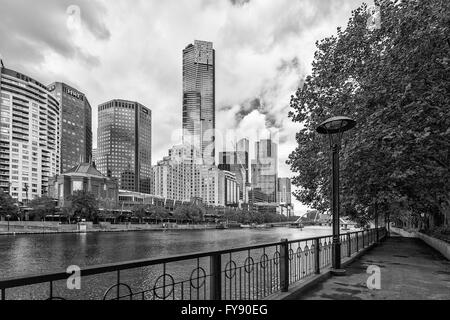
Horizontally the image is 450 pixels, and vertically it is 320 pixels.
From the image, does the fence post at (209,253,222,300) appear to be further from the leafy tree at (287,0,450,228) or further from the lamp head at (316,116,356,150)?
the leafy tree at (287,0,450,228)

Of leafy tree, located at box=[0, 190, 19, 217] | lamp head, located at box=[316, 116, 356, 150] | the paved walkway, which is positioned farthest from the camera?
leafy tree, located at box=[0, 190, 19, 217]

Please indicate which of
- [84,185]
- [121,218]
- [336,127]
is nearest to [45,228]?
[121,218]

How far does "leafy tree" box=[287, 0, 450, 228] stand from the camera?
12539 mm

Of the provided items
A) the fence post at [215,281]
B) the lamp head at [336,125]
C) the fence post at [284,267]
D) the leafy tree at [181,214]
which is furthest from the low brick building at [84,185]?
the fence post at [215,281]

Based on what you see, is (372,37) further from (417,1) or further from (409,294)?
(409,294)

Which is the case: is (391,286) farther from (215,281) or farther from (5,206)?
(5,206)

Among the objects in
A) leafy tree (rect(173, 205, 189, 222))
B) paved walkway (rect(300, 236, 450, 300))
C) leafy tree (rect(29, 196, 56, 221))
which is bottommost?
leafy tree (rect(173, 205, 189, 222))

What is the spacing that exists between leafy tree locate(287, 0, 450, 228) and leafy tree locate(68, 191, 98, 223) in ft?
304

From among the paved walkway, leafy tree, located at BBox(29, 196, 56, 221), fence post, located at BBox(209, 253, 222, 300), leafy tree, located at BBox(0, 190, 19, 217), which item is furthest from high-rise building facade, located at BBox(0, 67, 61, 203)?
fence post, located at BBox(209, 253, 222, 300)

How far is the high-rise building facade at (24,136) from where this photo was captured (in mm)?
147125

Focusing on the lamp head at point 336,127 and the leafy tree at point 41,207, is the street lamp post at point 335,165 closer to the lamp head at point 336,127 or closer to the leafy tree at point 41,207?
the lamp head at point 336,127

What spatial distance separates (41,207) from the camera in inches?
4104
